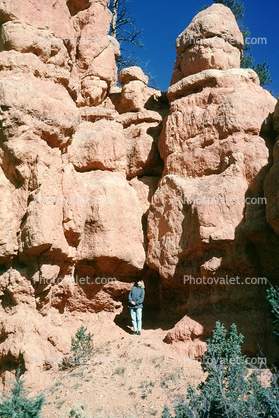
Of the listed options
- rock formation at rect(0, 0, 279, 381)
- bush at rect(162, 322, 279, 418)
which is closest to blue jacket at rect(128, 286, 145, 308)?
rock formation at rect(0, 0, 279, 381)

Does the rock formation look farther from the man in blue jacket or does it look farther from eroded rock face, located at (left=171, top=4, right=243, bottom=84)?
the man in blue jacket

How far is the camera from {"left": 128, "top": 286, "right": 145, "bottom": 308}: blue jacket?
10234mm

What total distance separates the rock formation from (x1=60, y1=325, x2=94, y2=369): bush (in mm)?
388

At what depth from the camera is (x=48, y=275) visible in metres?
9.72

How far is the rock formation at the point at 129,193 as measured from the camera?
918 cm

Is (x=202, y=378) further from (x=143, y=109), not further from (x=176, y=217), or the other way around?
(x=143, y=109)

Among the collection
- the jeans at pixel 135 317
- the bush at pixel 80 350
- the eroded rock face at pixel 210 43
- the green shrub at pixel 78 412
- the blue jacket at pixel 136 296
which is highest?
the eroded rock face at pixel 210 43

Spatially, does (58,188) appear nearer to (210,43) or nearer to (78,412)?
(78,412)

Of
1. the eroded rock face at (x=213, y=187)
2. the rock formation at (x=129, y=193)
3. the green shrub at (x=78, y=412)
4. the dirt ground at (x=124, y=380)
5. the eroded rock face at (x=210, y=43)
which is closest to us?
the green shrub at (x=78, y=412)

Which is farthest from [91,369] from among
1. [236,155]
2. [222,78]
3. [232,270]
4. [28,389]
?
[222,78]

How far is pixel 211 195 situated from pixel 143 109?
17.7ft

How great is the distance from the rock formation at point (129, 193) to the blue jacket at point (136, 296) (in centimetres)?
64

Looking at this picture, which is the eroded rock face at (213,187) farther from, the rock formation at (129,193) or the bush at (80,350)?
the bush at (80,350)

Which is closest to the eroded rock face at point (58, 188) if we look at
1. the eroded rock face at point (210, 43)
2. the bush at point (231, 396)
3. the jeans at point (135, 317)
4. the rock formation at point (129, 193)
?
the rock formation at point (129, 193)
